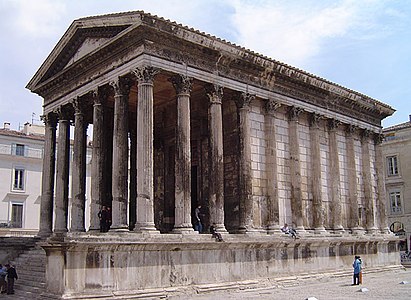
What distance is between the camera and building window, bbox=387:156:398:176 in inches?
1625

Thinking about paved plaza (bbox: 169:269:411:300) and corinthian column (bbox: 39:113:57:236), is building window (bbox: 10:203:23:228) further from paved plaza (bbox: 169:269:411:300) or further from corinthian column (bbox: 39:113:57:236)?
paved plaza (bbox: 169:269:411:300)

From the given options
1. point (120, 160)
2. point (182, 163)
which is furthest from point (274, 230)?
point (120, 160)

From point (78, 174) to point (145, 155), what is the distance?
5201 mm

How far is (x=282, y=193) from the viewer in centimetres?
2080

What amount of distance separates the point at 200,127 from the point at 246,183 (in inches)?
174

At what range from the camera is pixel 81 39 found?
19.5 metres

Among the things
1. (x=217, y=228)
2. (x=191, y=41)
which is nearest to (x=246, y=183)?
(x=217, y=228)

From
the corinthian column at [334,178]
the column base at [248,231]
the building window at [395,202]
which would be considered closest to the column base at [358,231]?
the corinthian column at [334,178]

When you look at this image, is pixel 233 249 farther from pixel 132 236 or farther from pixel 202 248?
pixel 132 236

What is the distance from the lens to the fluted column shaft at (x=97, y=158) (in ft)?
60.8

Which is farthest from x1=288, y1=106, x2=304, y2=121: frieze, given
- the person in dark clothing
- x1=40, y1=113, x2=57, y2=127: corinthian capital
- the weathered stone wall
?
the person in dark clothing

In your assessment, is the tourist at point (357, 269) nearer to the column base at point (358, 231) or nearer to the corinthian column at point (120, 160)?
the column base at point (358, 231)

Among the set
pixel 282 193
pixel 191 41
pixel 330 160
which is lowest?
pixel 282 193

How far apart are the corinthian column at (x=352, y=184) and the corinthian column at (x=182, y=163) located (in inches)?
426
